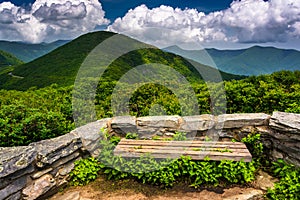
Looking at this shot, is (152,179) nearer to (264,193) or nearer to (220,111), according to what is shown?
(264,193)

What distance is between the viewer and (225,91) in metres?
5.63

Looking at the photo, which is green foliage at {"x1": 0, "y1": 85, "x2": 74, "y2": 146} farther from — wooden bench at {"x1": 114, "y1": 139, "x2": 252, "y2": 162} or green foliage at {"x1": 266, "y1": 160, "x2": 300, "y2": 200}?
green foliage at {"x1": 266, "y1": 160, "x2": 300, "y2": 200}

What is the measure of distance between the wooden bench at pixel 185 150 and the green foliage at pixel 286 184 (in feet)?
1.79

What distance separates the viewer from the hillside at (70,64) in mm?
56656

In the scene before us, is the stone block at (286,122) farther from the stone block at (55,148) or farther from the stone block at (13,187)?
the stone block at (13,187)

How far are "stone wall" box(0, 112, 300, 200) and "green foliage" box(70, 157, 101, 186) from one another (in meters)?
0.10

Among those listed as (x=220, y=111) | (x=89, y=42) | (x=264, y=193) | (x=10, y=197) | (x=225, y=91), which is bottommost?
(x=264, y=193)

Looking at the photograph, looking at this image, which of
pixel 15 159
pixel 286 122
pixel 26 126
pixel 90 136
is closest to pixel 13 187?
pixel 15 159

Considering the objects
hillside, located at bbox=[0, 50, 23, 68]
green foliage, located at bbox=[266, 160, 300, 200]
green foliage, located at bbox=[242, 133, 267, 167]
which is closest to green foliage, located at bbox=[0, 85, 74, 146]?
green foliage, located at bbox=[242, 133, 267, 167]

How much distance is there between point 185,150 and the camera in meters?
3.92

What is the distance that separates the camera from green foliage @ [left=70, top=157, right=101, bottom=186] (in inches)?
154

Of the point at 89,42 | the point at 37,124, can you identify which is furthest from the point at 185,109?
the point at 89,42

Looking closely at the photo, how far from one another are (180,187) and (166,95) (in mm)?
2760

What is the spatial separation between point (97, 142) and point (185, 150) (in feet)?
4.98
